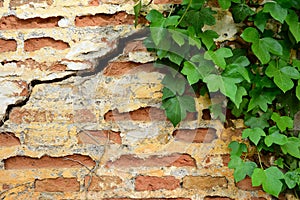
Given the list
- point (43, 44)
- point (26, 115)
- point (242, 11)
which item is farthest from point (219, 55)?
point (26, 115)

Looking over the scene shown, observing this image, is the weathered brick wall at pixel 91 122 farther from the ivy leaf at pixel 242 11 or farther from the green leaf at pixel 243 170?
the ivy leaf at pixel 242 11

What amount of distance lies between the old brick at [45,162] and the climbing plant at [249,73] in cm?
40

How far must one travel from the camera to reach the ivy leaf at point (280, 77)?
1396 mm

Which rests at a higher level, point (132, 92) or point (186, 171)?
point (132, 92)

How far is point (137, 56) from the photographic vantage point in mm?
1496

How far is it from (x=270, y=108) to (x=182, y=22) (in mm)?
478

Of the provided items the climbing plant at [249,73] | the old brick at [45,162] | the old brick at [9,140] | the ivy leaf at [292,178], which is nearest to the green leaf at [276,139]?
the climbing plant at [249,73]

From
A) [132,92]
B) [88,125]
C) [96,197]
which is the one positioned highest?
[132,92]

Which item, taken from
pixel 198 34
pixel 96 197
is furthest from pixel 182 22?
pixel 96 197

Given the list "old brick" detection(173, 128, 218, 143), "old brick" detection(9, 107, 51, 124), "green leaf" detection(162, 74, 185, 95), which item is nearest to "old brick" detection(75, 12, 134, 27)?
"green leaf" detection(162, 74, 185, 95)

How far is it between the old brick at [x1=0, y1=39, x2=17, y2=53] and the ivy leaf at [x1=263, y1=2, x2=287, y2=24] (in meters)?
0.94

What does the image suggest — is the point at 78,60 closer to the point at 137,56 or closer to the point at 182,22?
the point at 137,56

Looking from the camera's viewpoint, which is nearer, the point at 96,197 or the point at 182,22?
the point at 182,22

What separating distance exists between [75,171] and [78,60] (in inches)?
17.1
